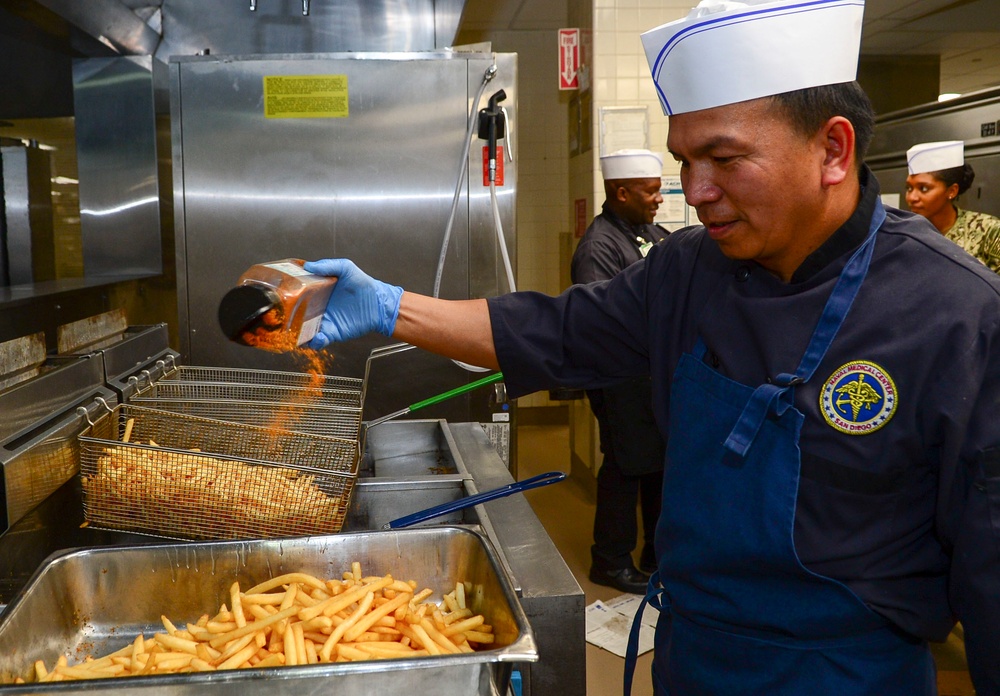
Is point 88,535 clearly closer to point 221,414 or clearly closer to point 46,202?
point 221,414

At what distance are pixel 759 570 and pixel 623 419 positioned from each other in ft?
7.97

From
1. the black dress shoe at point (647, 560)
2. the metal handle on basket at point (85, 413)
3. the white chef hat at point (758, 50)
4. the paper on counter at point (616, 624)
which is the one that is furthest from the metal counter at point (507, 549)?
the black dress shoe at point (647, 560)

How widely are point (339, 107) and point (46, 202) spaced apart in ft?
6.60

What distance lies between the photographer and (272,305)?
1.24 meters

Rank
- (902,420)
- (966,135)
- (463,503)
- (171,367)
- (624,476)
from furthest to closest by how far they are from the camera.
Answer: (966,135) < (624,476) < (171,367) < (463,503) < (902,420)

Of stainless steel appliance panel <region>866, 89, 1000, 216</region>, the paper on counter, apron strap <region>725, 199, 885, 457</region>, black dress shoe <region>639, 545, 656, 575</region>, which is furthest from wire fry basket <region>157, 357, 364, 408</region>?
stainless steel appliance panel <region>866, 89, 1000, 216</region>

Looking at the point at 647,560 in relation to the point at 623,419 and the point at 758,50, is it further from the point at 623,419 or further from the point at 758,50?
the point at 758,50

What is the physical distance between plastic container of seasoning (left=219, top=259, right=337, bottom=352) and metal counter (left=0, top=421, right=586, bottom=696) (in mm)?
527

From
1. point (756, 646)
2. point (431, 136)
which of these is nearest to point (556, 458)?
point (431, 136)

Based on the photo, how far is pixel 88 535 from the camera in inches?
64.6

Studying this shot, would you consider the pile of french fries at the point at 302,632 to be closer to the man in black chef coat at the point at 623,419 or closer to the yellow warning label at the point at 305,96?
the yellow warning label at the point at 305,96

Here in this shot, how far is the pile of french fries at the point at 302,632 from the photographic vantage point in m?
1.17

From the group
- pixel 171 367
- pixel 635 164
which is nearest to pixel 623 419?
pixel 635 164

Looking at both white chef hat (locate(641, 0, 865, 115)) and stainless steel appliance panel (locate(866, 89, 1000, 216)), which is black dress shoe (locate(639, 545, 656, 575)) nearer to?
stainless steel appliance panel (locate(866, 89, 1000, 216))
